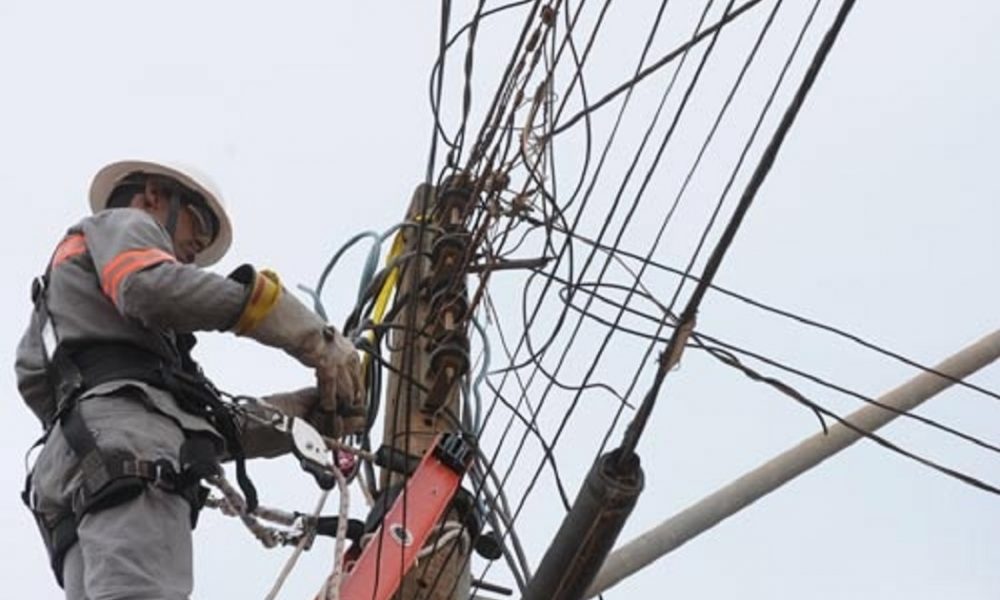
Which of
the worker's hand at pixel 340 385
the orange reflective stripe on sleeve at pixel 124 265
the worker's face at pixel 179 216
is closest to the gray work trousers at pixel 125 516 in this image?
the orange reflective stripe on sleeve at pixel 124 265

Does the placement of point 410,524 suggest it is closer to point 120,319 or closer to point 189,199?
point 120,319

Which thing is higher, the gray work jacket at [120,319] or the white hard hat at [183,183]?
the white hard hat at [183,183]

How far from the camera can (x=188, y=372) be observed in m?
3.59

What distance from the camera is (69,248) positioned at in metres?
3.68

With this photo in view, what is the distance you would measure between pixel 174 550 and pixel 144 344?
541 millimetres

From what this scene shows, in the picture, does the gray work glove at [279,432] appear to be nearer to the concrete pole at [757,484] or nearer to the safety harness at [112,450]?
the safety harness at [112,450]

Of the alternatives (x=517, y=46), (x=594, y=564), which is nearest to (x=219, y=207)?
(x=517, y=46)

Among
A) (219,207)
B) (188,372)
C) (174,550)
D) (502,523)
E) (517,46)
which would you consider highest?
(517,46)

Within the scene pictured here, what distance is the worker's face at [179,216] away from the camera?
13.8 feet

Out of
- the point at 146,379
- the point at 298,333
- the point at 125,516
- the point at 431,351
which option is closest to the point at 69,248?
the point at 146,379

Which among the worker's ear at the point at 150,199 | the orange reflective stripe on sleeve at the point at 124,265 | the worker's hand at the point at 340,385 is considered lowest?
the orange reflective stripe on sleeve at the point at 124,265

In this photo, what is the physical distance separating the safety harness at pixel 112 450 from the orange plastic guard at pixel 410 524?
1.11ft

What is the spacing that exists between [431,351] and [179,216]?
2.83ft

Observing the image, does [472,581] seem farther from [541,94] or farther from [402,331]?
[541,94]
